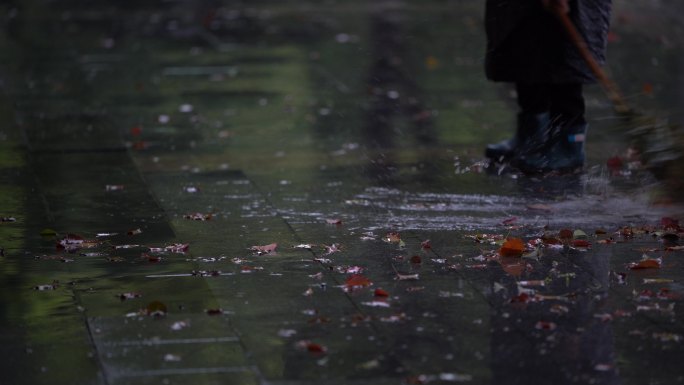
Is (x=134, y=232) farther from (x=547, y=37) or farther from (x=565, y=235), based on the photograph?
(x=547, y=37)

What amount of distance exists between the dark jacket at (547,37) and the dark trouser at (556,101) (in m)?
0.16

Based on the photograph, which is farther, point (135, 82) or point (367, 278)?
point (135, 82)

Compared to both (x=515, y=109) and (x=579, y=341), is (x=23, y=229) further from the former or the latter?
(x=515, y=109)

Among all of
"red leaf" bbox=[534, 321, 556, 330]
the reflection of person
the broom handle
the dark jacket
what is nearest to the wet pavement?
"red leaf" bbox=[534, 321, 556, 330]

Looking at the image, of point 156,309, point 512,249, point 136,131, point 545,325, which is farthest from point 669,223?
point 136,131

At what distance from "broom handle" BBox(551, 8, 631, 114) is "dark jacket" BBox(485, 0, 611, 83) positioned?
3.7 inches

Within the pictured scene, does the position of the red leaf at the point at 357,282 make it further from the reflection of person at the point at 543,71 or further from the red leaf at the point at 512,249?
the reflection of person at the point at 543,71

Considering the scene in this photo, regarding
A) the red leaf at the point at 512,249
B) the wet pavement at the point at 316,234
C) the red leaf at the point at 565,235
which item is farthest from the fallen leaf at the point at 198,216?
the red leaf at the point at 565,235

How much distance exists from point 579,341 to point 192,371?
127cm

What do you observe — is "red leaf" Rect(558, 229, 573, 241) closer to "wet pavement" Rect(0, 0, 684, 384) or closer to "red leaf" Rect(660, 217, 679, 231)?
"wet pavement" Rect(0, 0, 684, 384)

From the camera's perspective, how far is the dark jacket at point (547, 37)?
7.02m

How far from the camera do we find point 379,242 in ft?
18.7

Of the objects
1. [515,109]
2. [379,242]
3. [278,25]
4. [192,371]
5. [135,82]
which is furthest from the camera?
[278,25]

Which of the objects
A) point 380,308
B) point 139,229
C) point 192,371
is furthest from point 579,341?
point 139,229
